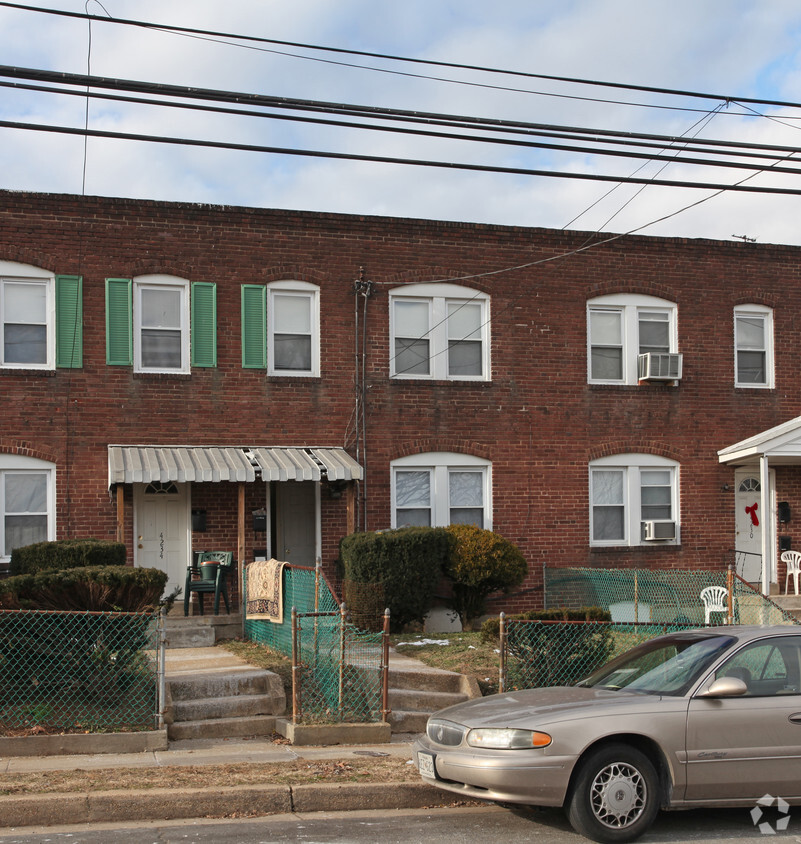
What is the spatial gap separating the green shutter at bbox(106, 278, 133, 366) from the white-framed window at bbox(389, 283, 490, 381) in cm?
443

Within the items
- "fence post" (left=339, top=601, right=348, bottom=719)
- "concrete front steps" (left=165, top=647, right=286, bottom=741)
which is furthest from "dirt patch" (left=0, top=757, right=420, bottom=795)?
"concrete front steps" (left=165, top=647, right=286, bottom=741)

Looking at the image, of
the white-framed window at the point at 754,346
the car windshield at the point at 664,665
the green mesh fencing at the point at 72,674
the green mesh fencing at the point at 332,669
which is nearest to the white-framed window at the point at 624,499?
the white-framed window at the point at 754,346

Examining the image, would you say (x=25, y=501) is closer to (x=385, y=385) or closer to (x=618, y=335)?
(x=385, y=385)

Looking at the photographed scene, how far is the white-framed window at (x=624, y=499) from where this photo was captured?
19.5 meters

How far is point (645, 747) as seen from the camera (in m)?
7.55

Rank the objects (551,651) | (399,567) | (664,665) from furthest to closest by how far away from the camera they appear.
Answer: (399,567) < (551,651) < (664,665)

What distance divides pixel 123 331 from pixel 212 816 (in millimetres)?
10580

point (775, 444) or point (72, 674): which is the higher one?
point (775, 444)

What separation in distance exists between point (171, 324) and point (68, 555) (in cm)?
490

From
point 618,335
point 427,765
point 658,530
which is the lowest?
point 427,765

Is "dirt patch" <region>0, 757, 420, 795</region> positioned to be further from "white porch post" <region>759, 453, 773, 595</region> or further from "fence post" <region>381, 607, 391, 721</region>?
"white porch post" <region>759, 453, 773, 595</region>

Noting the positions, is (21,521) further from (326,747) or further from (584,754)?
(584,754)

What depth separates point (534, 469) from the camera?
19016mm

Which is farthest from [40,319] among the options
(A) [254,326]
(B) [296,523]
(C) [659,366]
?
(C) [659,366]
